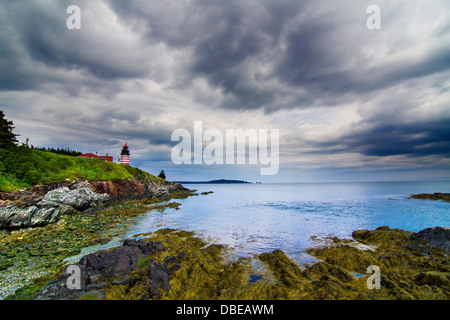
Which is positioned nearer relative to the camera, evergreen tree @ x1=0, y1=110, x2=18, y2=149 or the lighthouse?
evergreen tree @ x1=0, y1=110, x2=18, y2=149

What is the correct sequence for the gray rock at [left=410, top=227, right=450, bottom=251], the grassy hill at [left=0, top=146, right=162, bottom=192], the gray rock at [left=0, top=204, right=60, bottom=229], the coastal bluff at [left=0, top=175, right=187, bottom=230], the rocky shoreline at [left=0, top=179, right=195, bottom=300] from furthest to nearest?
the grassy hill at [left=0, top=146, right=162, bottom=192]
the coastal bluff at [left=0, top=175, right=187, bottom=230]
the gray rock at [left=0, top=204, right=60, bottom=229]
the gray rock at [left=410, top=227, right=450, bottom=251]
the rocky shoreline at [left=0, top=179, right=195, bottom=300]

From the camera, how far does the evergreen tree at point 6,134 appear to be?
35.9 metres

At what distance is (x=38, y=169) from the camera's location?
37.5 metres

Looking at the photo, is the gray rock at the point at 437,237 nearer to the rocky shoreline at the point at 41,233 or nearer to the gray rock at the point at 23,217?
the rocky shoreline at the point at 41,233

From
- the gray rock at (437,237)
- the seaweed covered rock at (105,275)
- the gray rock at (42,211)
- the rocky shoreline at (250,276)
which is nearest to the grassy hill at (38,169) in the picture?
the gray rock at (42,211)

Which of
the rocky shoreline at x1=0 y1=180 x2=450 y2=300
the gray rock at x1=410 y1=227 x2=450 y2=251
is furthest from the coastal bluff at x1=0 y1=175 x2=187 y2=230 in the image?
the gray rock at x1=410 y1=227 x2=450 y2=251

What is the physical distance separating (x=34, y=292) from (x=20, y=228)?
56.5ft

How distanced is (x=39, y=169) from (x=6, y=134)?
877 centimetres

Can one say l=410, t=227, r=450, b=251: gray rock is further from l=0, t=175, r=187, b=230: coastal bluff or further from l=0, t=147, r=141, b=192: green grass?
l=0, t=147, r=141, b=192: green grass

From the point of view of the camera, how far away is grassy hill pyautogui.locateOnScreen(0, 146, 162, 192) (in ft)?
104

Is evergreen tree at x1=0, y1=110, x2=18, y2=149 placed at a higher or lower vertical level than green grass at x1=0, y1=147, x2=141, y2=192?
higher

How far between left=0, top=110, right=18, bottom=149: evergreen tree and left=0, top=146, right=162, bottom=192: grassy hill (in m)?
1.37

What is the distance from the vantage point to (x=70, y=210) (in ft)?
94.8

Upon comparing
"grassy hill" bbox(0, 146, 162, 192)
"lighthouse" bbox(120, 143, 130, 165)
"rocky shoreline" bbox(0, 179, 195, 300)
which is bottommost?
"rocky shoreline" bbox(0, 179, 195, 300)
